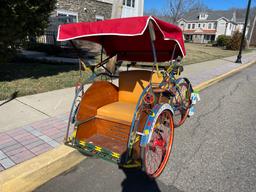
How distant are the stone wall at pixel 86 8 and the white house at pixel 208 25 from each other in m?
42.6

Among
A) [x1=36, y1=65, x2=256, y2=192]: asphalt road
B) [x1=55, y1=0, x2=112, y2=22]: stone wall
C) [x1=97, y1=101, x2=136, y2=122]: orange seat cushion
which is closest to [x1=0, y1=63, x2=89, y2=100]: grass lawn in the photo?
[x1=97, y1=101, x2=136, y2=122]: orange seat cushion

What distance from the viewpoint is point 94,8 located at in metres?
17.6

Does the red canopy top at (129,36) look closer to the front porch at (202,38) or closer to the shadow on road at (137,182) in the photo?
the shadow on road at (137,182)

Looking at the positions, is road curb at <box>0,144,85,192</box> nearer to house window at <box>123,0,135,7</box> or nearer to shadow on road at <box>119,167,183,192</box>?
shadow on road at <box>119,167,183,192</box>

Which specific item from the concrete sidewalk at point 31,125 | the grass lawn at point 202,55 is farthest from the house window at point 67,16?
the concrete sidewalk at point 31,125

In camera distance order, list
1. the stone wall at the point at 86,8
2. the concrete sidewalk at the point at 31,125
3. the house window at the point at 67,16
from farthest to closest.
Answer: the stone wall at the point at 86,8 → the house window at the point at 67,16 → the concrete sidewalk at the point at 31,125

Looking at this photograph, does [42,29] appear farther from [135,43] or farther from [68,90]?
[135,43]

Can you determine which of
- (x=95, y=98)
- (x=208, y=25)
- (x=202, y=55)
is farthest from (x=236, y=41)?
(x=95, y=98)

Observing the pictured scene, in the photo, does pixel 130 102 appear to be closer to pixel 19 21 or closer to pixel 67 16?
pixel 19 21

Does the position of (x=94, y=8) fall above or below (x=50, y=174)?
above

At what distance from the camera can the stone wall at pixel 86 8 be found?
51.2ft

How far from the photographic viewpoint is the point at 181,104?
427 cm

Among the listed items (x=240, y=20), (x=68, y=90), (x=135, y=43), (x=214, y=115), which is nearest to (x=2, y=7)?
(x=68, y=90)

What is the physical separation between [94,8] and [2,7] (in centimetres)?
1290
